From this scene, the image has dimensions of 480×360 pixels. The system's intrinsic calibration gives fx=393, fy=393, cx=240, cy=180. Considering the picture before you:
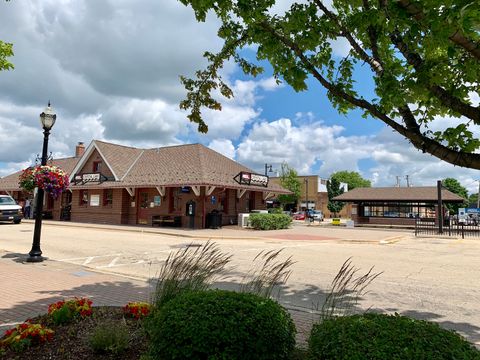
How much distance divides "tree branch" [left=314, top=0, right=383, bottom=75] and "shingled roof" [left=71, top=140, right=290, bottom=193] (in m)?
20.4

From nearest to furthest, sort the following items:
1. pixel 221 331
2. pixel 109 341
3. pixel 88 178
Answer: pixel 221 331
pixel 109 341
pixel 88 178

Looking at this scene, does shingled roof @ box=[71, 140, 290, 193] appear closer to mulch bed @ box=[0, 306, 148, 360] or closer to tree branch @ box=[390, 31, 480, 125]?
mulch bed @ box=[0, 306, 148, 360]

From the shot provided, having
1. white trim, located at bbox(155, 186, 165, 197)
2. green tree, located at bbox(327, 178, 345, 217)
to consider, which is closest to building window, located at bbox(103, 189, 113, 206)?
white trim, located at bbox(155, 186, 165, 197)

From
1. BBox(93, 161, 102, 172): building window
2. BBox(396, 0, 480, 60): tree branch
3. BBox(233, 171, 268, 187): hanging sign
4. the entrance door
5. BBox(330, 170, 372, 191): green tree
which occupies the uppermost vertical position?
BBox(330, 170, 372, 191): green tree

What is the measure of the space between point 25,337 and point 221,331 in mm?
2214

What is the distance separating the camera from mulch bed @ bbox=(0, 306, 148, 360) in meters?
3.86

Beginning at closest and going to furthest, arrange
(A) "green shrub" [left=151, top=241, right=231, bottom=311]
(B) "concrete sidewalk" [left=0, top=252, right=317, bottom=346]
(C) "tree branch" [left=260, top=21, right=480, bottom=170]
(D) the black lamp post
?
(C) "tree branch" [left=260, top=21, right=480, bottom=170] → (A) "green shrub" [left=151, top=241, right=231, bottom=311] → (B) "concrete sidewalk" [left=0, top=252, right=317, bottom=346] → (D) the black lamp post

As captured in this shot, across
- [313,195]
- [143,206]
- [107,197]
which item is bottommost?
[143,206]

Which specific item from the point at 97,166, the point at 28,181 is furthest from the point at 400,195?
the point at 28,181

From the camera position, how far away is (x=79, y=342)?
165 inches

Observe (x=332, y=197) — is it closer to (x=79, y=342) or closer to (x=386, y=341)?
(x=79, y=342)

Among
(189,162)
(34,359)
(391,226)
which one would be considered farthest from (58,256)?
(391,226)

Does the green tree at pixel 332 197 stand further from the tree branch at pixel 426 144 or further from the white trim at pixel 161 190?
the tree branch at pixel 426 144

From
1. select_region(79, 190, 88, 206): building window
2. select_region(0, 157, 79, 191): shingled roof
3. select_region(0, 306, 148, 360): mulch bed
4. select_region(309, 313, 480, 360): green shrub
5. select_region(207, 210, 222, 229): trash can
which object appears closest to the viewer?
select_region(309, 313, 480, 360): green shrub
